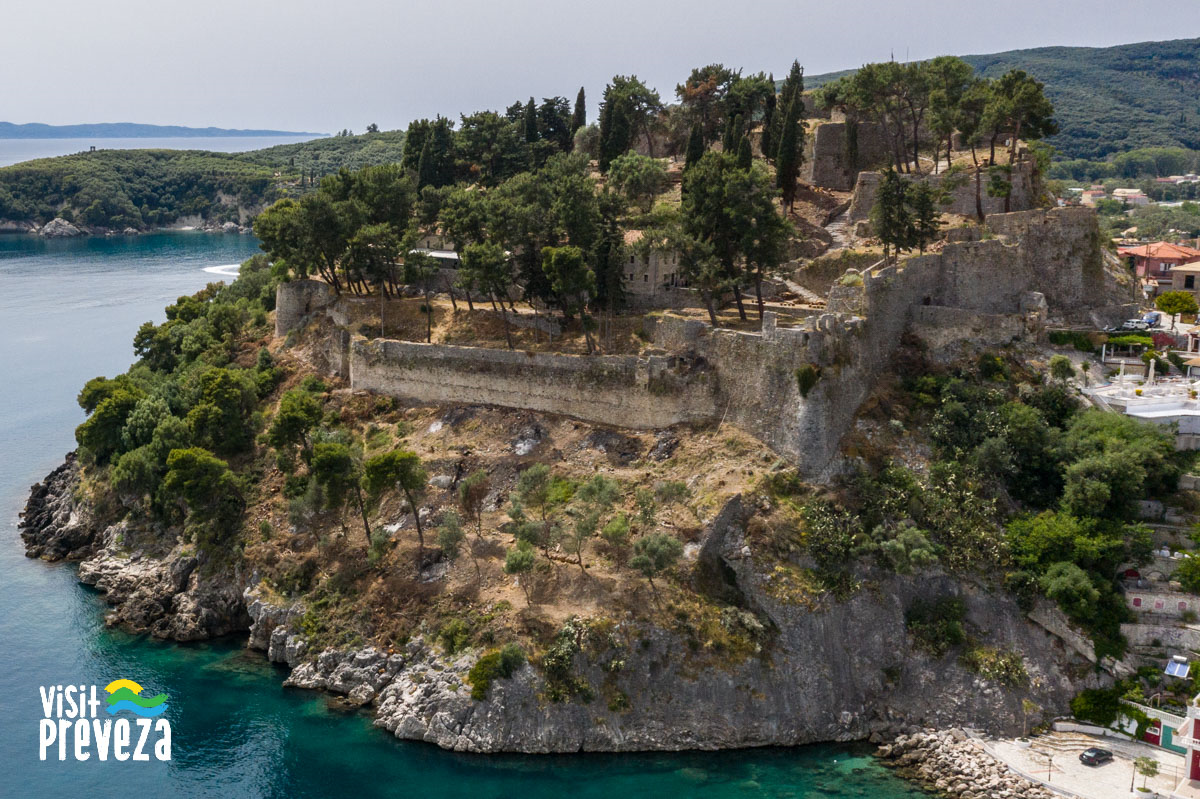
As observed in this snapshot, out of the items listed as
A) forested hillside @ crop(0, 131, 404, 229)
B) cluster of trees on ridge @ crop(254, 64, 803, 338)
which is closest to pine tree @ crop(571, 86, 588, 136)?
cluster of trees on ridge @ crop(254, 64, 803, 338)

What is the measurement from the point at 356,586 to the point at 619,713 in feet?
40.6

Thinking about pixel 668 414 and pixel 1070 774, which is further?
pixel 668 414

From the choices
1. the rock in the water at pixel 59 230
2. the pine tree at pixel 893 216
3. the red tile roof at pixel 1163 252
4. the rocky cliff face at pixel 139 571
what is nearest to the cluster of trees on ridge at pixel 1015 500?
the pine tree at pixel 893 216

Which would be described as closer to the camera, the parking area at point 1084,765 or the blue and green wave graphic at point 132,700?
the parking area at point 1084,765

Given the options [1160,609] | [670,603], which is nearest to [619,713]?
[670,603]

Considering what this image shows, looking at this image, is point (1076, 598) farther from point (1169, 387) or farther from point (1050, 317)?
point (1050, 317)

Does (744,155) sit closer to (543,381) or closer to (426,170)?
(543,381)

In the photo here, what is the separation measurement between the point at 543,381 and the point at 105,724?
853 inches

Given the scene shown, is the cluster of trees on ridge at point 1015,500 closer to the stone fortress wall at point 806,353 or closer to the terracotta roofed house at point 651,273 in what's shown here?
the stone fortress wall at point 806,353

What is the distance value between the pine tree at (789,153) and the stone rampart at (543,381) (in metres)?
17.2

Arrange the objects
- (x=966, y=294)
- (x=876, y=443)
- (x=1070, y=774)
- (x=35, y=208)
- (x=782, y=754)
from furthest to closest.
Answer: (x=35, y=208) → (x=966, y=294) → (x=876, y=443) → (x=782, y=754) → (x=1070, y=774)

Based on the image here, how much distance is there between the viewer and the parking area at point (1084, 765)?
32.3 metres

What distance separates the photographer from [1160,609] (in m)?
37.2

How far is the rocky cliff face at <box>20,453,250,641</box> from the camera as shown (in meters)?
43.6
